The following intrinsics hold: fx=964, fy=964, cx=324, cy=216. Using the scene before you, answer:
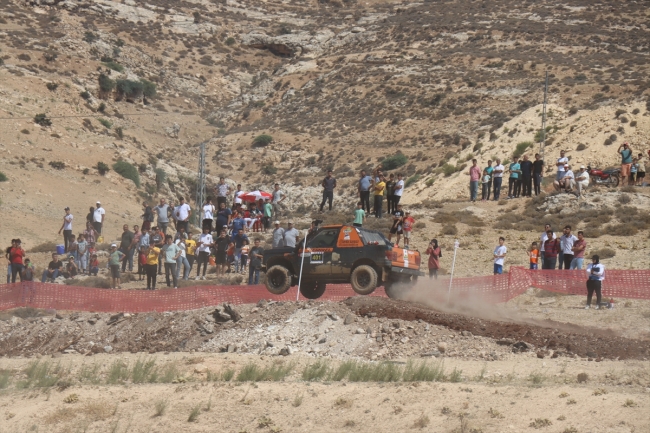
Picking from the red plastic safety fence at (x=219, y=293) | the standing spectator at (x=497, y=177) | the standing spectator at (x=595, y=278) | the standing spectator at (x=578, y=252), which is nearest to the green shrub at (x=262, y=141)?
the standing spectator at (x=497, y=177)

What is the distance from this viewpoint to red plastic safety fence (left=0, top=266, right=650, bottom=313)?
77.1ft

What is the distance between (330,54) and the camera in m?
87.9

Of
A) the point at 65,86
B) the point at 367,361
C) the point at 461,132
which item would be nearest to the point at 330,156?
the point at 461,132

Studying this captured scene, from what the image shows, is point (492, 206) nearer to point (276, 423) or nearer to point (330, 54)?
point (276, 423)

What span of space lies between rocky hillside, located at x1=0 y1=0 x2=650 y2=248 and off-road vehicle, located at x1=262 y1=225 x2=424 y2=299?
20559 mm

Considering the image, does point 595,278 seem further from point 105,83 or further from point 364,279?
point 105,83

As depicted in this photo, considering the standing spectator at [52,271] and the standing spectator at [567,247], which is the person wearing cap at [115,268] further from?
the standing spectator at [567,247]

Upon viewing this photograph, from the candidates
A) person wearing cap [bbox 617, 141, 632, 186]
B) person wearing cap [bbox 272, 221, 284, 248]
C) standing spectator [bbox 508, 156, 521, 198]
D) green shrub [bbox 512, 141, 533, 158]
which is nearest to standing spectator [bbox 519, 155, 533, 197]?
standing spectator [bbox 508, 156, 521, 198]

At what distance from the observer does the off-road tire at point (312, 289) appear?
2322 cm

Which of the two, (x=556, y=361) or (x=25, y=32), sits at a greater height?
(x=25, y=32)

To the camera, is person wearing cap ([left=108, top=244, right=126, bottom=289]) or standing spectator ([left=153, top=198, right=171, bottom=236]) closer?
person wearing cap ([left=108, top=244, right=126, bottom=289])

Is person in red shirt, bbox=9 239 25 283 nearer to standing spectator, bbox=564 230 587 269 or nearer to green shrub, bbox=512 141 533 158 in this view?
A: standing spectator, bbox=564 230 587 269

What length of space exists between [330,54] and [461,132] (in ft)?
83.7

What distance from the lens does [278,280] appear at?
73.7 ft
